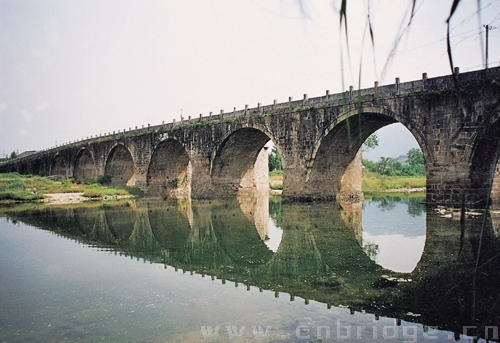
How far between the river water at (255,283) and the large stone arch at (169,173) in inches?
783

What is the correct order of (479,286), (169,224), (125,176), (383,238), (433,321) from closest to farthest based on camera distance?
(433,321)
(479,286)
(383,238)
(169,224)
(125,176)

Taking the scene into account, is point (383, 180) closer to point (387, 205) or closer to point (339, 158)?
point (387, 205)

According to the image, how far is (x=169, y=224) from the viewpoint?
57.2 feet

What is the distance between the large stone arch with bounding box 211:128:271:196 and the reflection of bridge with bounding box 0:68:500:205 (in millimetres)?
73

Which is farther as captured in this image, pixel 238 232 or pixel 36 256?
pixel 238 232

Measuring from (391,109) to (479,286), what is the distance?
13.1 meters

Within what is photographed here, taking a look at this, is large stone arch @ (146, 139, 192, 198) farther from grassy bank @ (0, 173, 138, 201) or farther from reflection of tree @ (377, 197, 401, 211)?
reflection of tree @ (377, 197, 401, 211)

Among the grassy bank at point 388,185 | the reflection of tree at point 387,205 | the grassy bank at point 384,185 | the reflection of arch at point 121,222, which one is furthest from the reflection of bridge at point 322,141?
the grassy bank at point 388,185

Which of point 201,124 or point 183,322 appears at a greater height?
point 201,124

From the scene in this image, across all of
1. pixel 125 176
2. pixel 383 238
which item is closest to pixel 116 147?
pixel 125 176

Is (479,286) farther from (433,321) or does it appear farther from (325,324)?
(325,324)

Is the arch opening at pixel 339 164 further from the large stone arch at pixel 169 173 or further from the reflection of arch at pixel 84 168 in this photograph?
the reflection of arch at pixel 84 168

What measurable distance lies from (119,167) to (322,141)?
26.8 metres

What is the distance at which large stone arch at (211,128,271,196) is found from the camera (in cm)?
2814
